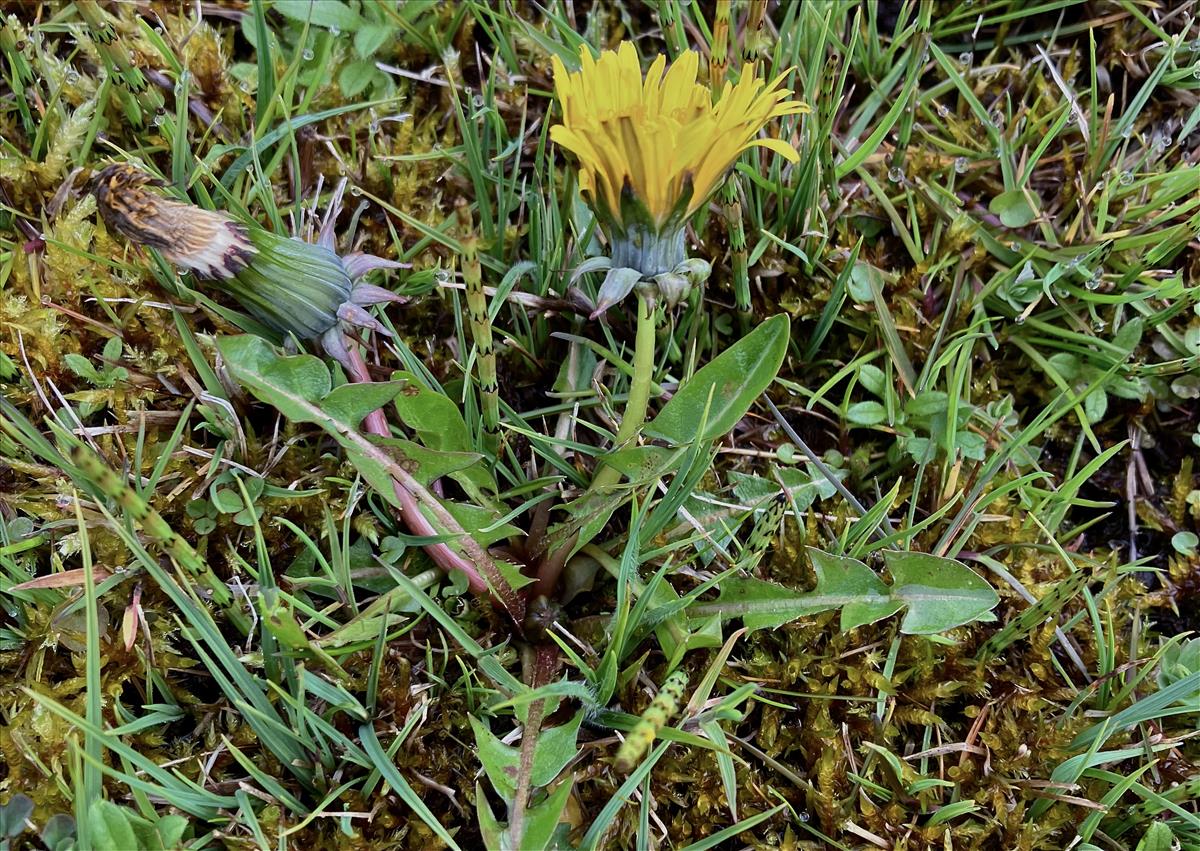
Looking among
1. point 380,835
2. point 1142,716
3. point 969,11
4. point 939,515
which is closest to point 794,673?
point 939,515

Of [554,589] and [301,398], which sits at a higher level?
[301,398]

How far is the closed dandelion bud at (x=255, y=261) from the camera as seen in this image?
5.46 feet

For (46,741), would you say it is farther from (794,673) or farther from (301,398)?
(794,673)

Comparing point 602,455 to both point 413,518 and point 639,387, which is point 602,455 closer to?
point 639,387

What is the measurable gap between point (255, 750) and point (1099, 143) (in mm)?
2403

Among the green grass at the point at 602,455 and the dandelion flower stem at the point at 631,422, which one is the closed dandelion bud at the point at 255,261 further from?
the dandelion flower stem at the point at 631,422

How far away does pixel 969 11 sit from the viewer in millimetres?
2479

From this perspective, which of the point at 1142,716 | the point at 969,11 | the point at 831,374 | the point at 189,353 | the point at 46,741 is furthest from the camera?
the point at 969,11

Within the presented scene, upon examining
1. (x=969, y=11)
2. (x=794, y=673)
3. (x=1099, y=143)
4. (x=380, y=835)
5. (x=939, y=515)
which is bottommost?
(x=380, y=835)

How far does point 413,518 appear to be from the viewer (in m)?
1.86

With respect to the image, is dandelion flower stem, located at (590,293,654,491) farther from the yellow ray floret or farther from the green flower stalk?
the green flower stalk

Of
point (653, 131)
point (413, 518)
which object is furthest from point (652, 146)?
point (413, 518)

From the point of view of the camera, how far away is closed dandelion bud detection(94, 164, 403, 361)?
5.46 ft

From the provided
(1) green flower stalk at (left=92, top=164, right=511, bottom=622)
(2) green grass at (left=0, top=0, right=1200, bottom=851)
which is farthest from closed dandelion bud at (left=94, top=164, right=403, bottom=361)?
(2) green grass at (left=0, top=0, right=1200, bottom=851)
